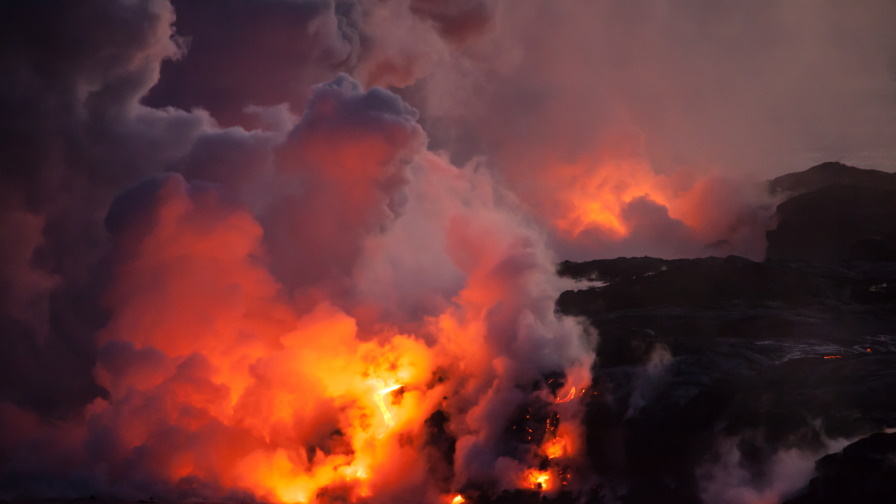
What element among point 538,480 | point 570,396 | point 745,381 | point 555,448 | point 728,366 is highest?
point 728,366

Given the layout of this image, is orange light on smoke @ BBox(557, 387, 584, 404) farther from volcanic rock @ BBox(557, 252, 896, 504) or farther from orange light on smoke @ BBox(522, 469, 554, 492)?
orange light on smoke @ BBox(522, 469, 554, 492)

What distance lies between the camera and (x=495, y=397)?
52562 mm

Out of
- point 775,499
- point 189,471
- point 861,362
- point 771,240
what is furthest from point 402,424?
point 771,240

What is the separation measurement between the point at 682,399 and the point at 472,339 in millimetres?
14997

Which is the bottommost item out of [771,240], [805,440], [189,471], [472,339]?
[805,440]

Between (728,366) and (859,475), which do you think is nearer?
(859,475)

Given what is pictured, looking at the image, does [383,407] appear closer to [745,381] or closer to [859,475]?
[745,381]

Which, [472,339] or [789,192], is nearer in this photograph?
[472,339]

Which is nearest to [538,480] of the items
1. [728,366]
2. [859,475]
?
[728,366]

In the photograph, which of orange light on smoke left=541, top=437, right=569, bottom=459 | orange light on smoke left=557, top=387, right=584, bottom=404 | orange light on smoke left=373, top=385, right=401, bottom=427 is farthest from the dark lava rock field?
orange light on smoke left=373, top=385, right=401, bottom=427

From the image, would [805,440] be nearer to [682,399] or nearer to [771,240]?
[682,399]

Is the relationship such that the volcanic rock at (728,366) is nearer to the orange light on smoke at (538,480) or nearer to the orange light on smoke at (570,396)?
the orange light on smoke at (570,396)

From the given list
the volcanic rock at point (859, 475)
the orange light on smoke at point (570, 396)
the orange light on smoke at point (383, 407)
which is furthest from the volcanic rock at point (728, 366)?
the orange light on smoke at point (383, 407)

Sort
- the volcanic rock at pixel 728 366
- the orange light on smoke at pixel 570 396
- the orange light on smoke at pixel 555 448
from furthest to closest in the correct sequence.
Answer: the orange light on smoke at pixel 570 396 → the orange light on smoke at pixel 555 448 → the volcanic rock at pixel 728 366
